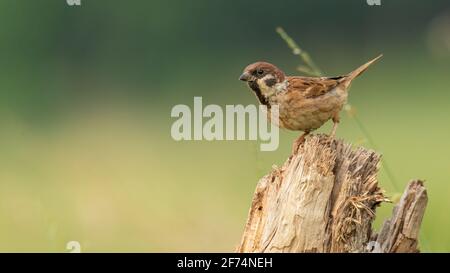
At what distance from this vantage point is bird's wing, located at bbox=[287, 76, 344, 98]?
5883 millimetres

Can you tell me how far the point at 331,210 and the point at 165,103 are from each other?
25.3 feet

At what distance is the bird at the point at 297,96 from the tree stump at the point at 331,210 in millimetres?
1147

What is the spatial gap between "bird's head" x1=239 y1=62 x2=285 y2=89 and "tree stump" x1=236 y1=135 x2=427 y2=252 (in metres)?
1.29

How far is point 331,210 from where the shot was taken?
4484 millimetres

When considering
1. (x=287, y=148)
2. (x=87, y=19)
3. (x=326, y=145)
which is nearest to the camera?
(x=326, y=145)

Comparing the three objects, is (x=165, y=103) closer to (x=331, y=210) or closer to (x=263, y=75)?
(x=263, y=75)

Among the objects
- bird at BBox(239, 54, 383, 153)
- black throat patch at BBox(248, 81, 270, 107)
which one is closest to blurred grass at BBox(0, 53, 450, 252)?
bird at BBox(239, 54, 383, 153)

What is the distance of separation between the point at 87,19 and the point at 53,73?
45.8 inches

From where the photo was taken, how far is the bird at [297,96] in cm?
579

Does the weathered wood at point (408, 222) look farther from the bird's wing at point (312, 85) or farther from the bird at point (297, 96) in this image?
the bird's wing at point (312, 85)

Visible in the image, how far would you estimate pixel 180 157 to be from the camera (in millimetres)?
11312

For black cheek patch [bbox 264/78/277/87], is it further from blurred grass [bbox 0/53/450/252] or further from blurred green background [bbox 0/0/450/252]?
blurred green background [bbox 0/0/450/252]
